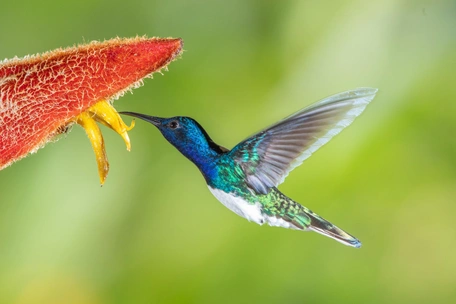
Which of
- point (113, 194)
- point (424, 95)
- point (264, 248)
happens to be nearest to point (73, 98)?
point (113, 194)

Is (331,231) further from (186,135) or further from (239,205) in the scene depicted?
(186,135)

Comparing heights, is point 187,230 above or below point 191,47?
below

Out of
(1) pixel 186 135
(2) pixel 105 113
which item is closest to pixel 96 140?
(2) pixel 105 113

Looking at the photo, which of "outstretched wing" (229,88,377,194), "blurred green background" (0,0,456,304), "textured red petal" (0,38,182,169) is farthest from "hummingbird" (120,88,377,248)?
"blurred green background" (0,0,456,304)

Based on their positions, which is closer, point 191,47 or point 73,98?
point 73,98

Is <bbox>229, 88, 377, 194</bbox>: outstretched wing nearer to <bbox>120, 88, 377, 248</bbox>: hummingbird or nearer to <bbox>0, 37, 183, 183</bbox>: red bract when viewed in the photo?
<bbox>120, 88, 377, 248</bbox>: hummingbird

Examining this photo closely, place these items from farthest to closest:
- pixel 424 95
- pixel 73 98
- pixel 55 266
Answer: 1. pixel 424 95
2. pixel 55 266
3. pixel 73 98

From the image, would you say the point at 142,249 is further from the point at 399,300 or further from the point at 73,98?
the point at 73,98
